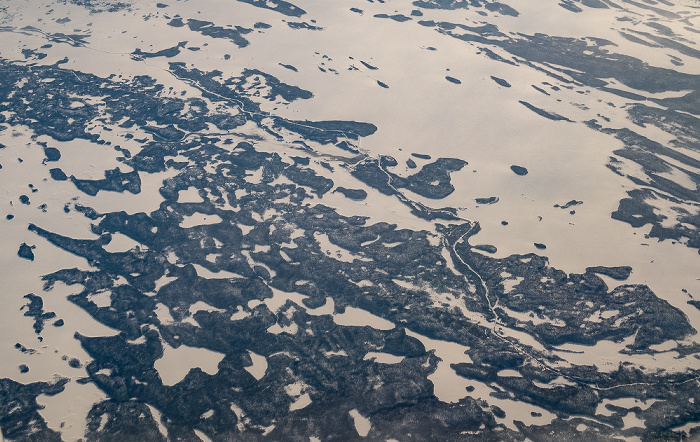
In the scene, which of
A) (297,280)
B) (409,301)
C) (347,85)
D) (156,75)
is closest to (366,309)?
(409,301)

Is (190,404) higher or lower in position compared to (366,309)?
lower

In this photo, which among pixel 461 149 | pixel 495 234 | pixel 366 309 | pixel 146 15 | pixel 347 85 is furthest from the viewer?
pixel 146 15

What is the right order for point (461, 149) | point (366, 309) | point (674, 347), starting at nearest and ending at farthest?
point (674, 347) < point (366, 309) < point (461, 149)

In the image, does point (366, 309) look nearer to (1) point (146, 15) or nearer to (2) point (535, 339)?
(2) point (535, 339)

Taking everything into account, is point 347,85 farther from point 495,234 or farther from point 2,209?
point 2,209

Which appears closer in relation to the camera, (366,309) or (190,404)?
(190,404)

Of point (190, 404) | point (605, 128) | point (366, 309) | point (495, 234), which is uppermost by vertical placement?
point (605, 128)

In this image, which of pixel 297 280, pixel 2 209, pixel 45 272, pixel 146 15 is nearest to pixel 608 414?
pixel 297 280
